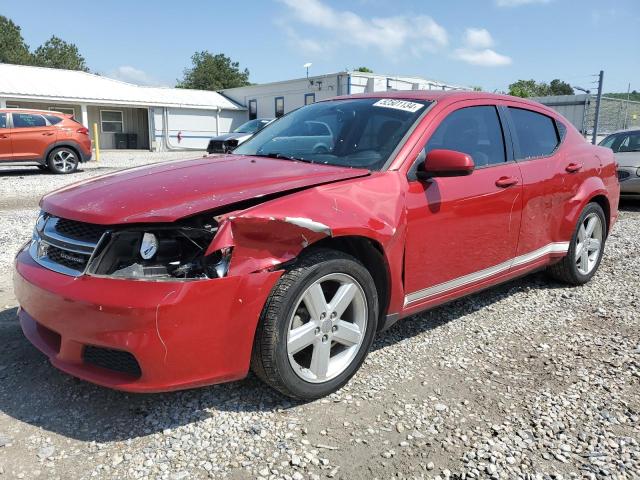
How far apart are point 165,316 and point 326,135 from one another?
1.83 meters

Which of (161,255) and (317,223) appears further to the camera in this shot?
(317,223)

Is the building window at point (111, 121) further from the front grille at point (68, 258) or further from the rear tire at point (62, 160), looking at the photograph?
the front grille at point (68, 258)

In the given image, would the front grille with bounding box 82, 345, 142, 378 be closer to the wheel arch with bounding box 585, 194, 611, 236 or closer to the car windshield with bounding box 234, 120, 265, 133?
the wheel arch with bounding box 585, 194, 611, 236

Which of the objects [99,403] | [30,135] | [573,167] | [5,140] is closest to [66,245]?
[99,403]

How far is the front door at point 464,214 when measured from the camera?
10.3 ft

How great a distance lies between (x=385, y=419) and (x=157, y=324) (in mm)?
1240

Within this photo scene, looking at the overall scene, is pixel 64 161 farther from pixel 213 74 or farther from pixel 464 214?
pixel 213 74

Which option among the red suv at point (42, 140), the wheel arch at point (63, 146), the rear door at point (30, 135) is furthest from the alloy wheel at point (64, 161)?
the rear door at point (30, 135)

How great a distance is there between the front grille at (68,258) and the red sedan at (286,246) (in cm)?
1

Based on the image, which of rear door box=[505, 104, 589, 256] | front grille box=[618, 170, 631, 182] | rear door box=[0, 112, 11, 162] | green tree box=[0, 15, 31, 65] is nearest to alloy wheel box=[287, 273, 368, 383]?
rear door box=[505, 104, 589, 256]

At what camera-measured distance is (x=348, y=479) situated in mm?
2203

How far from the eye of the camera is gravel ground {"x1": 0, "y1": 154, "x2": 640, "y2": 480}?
228 centimetres

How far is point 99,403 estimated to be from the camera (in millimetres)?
2713

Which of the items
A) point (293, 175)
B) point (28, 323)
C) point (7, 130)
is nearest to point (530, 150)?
point (293, 175)
